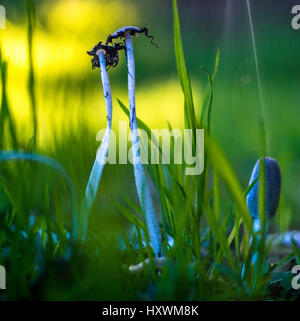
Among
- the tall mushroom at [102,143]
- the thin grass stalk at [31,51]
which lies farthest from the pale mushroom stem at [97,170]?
the thin grass stalk at [31,51]

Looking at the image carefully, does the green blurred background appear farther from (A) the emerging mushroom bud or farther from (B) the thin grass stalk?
(A) the emerging mushroom bud

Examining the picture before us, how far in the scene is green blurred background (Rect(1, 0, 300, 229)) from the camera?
39 cm

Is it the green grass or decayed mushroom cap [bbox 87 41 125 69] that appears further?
decayed mushroom cap [bbox 87 41 125 69]

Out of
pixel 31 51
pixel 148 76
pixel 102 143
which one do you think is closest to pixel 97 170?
pixel 102 143

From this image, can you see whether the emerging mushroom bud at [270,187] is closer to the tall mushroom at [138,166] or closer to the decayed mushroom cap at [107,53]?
the tall mushroom at [138,166]

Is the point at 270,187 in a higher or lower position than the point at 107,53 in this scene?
lower

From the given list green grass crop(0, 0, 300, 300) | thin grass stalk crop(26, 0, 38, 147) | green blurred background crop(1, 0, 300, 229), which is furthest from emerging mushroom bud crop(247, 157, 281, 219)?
thin grass stalk crop(26, 0, 38, 147)

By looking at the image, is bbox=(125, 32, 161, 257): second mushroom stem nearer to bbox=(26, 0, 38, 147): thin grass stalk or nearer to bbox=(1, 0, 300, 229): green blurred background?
bbox=(1, 0, 300, 229): green blurred background

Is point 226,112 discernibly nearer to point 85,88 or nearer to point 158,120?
point 158,120

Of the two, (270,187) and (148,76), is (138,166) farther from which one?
(148,76)

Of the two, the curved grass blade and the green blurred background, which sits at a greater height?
the green blurred background

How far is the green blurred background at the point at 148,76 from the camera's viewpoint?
39 centimetres

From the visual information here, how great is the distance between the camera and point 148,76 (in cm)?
100

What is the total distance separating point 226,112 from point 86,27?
0.78 m
